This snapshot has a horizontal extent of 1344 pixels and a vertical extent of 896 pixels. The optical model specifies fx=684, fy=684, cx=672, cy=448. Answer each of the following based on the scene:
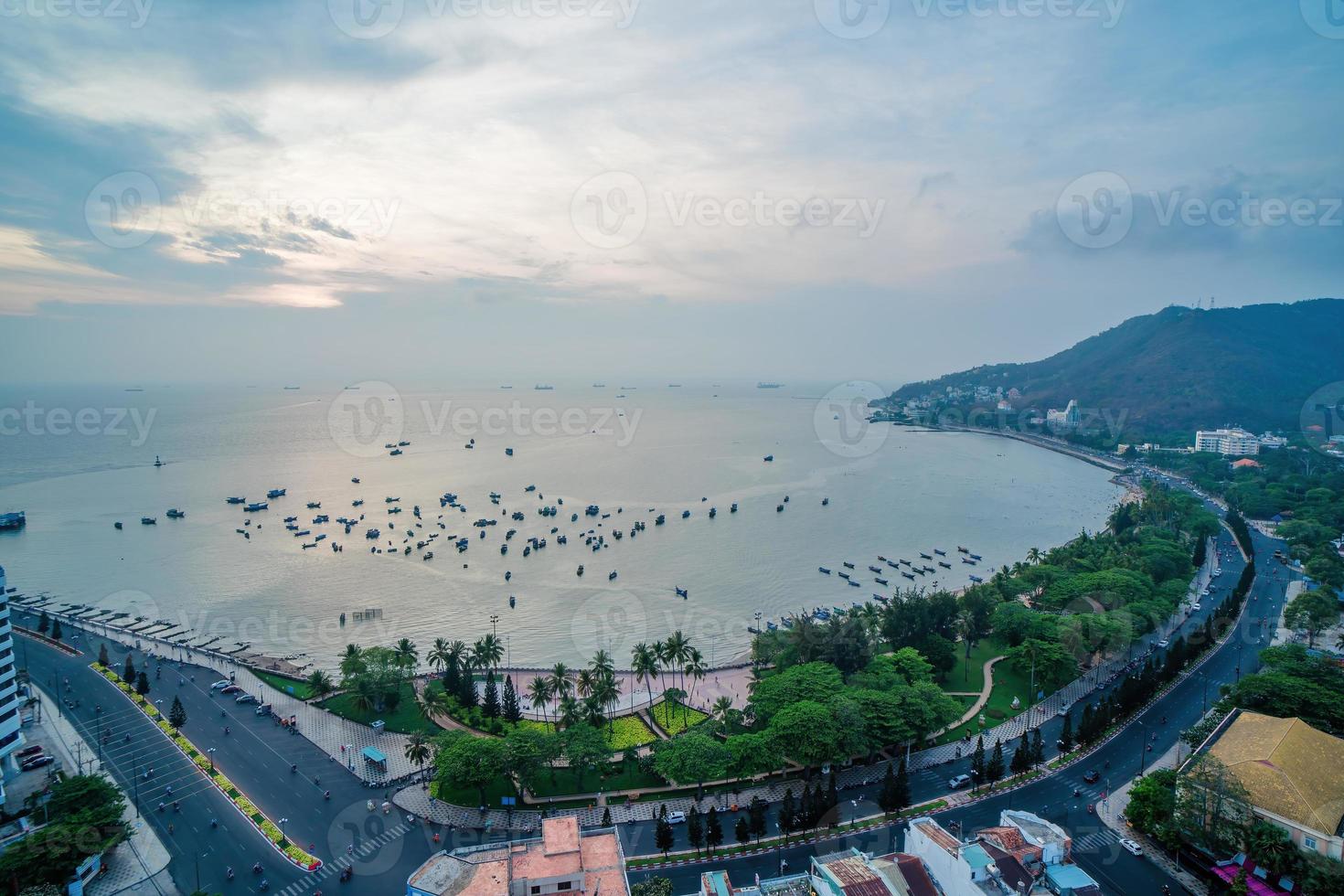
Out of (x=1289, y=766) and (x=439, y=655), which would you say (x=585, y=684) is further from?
(x=1289, y=766)

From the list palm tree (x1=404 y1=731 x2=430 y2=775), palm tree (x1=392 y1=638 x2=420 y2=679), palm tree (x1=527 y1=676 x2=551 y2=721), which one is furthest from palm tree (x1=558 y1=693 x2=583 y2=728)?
palm tree (x1=392 y1=638 x2=420 y2=679)

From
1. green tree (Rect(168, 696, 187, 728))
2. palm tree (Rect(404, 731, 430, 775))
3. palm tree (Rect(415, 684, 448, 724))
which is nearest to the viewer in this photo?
palm tree (Rect(404, 731, 430, 775))

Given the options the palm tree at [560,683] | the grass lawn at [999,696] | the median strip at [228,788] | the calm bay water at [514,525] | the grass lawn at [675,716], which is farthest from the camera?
the calm bay water at [514,525]

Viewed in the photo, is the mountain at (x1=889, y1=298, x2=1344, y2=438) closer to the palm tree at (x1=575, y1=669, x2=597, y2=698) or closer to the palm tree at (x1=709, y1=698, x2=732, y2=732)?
the palm tree at (x1=709, y1=698, x2=732, y2=732)

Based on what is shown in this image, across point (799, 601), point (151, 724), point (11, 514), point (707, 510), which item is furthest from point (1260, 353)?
point (11, 514)

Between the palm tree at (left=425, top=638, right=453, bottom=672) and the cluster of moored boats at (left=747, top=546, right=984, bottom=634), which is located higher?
the palm tree at (left=425, top=638, right=453, bottom=672)

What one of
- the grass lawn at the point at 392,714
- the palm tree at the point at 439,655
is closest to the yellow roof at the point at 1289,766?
the grass lawn at the point at 392,714

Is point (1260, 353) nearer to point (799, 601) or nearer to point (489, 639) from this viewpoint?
point (799, 601)

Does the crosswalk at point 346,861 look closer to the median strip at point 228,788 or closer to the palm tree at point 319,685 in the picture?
the median strip at point 228,788
